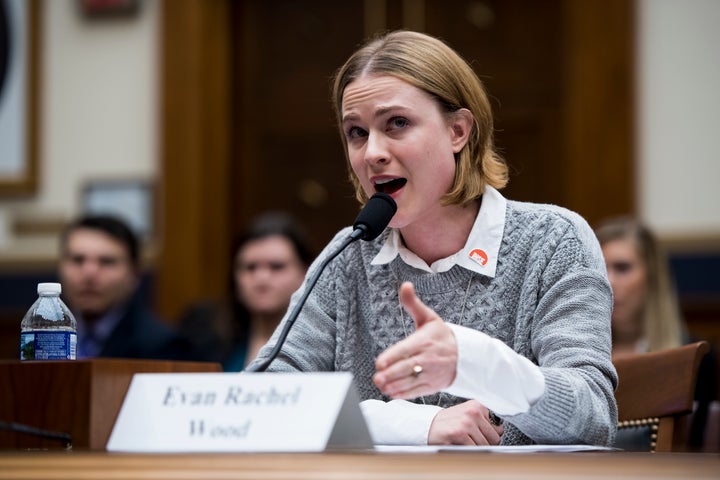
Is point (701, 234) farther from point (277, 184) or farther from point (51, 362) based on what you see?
point (51, 362)

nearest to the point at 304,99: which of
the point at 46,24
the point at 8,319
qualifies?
the point at 46,24

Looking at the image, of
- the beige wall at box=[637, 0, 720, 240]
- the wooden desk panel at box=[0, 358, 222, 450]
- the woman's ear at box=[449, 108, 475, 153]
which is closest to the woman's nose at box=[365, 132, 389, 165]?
the woman's ear at box=[449, 108, 475, 153]

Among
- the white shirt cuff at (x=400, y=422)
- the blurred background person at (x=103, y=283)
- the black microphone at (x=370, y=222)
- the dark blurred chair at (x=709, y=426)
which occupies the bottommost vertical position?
the dark blurred chair at (x=709, y=426)

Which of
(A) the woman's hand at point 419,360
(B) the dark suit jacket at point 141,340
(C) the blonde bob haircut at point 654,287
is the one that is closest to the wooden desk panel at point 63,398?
(A) the woman's hand at point 419,360

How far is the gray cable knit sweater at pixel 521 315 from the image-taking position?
5.40 ft

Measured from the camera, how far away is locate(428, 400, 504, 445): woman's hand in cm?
166

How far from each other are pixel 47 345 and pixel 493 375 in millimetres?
737

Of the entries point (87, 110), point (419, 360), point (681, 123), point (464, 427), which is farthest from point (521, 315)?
point (87, 110)

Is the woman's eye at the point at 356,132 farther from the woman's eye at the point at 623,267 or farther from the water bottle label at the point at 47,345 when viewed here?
the woman's eye at the point at 623,267

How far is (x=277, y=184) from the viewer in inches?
203

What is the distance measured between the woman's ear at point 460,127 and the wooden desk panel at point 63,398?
68 centimetres

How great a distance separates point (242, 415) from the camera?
1342 mm

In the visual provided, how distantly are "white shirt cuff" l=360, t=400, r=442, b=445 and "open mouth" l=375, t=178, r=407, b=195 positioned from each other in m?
0.35

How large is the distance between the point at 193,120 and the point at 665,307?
233 cm
